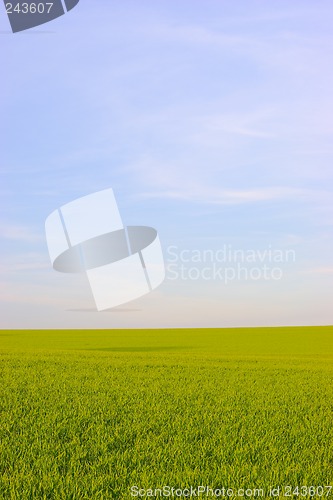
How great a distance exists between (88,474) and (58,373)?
12.6 m

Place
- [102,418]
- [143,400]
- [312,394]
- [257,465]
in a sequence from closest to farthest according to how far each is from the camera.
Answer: [257,465], [102,418], [143,400], [312,394]

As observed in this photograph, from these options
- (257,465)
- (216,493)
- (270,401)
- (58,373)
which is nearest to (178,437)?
(257,465)

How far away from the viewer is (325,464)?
26.2 ft

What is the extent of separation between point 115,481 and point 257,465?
2234mm

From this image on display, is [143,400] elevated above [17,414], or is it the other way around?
[17,414]

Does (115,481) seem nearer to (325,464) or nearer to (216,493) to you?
(216,493)

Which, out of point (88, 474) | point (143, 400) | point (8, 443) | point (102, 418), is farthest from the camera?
point (143, 400)

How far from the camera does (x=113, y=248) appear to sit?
1844 centimetres

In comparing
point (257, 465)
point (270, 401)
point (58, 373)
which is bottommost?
point (58, 373)

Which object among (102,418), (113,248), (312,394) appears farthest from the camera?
(113,248)

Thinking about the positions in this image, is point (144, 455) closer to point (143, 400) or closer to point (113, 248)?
point (143, 400)

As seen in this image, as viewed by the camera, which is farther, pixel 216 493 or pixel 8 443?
pixel 8 443

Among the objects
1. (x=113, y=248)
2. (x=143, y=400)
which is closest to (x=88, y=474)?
(x=143, y=400)

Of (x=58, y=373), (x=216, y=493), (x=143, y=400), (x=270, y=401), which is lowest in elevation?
(x=58, y=373)
